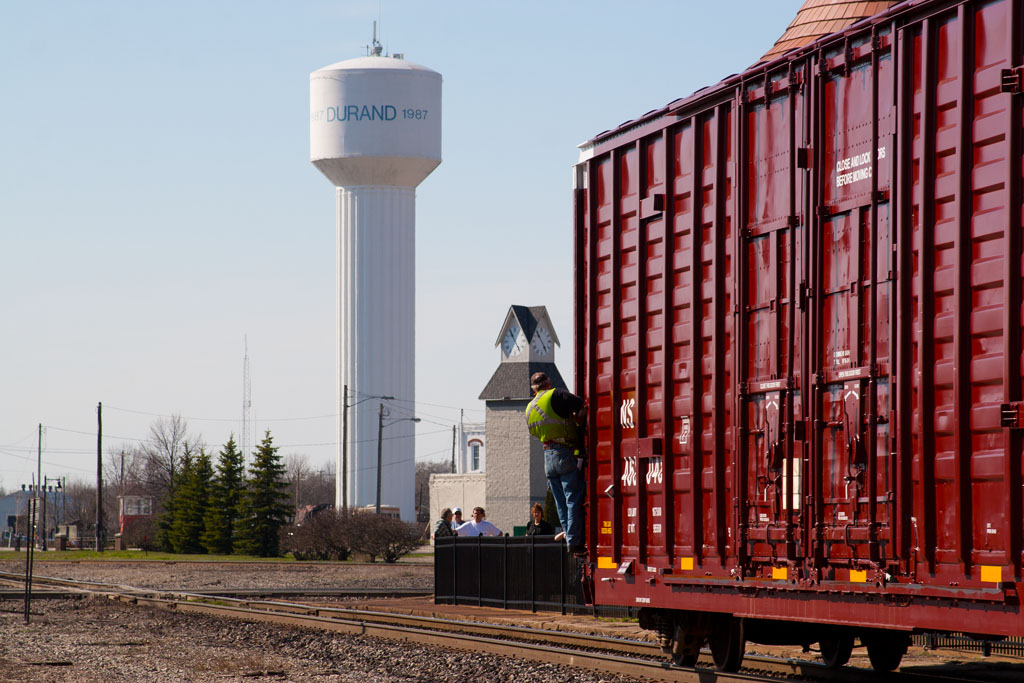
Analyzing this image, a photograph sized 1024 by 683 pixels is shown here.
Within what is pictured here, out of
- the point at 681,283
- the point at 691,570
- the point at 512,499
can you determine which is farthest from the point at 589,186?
the point at 512,499

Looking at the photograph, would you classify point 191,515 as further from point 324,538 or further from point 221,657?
point 221,657

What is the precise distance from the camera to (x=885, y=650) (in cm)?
1278

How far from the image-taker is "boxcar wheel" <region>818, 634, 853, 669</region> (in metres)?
13.0

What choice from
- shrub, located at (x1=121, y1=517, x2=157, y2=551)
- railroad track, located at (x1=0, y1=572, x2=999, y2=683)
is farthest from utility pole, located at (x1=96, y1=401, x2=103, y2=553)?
railroad track, located at (x1=0, y1=572, x2=999, y2=683)

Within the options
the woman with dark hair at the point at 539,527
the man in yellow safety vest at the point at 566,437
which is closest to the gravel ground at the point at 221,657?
the man in yellow safety vest at the point at 566,437

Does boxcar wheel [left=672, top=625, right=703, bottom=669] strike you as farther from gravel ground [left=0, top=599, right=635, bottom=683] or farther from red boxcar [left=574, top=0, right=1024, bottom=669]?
gravel ground [left=0, top=599, right=635, bottom=683]

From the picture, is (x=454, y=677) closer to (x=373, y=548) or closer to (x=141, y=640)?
(x=141, y=640)

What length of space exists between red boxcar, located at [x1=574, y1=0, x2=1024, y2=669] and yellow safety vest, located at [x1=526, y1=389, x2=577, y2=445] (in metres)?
0.38

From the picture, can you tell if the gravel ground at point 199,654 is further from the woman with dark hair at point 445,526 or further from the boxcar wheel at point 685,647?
the woman with dark hair at point 445,526

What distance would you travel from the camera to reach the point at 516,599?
883 inches

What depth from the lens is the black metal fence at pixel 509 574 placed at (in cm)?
2091

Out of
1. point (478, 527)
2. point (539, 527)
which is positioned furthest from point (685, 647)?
point (478, 527)

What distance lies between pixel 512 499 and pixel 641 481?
6925cm

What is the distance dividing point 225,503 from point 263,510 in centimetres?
279
